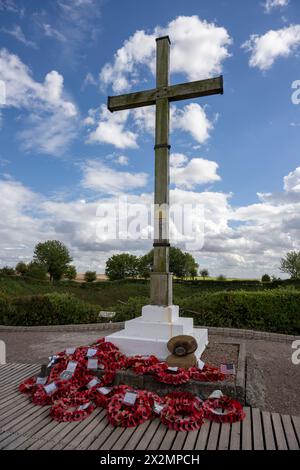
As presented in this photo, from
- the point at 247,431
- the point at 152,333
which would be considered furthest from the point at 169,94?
the point at 247,431

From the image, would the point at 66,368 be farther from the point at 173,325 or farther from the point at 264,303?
the point at 264,303

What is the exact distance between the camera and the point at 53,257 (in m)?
38.6

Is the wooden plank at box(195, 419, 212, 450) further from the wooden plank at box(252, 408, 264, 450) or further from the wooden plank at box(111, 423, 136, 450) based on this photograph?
the wooden plank at box(111, 423, 136, 450)

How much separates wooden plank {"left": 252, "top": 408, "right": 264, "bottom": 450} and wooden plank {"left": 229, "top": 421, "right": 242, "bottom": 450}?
0.14m

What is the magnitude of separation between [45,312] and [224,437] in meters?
8.26

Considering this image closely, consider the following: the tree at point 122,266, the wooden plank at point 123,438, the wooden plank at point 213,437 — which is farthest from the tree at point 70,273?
the wooden plank at point 213,437

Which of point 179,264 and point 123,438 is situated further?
point 179,264

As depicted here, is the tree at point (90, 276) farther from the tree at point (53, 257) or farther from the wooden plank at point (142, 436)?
the wooden plank at point (142, 436)

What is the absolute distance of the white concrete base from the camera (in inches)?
193

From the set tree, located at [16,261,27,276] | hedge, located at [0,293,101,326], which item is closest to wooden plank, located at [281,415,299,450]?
hedge, located at [0,293,101,326]

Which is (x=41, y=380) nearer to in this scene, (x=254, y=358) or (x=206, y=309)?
(x=254, y=358)

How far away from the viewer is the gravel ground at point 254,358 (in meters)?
4.21
